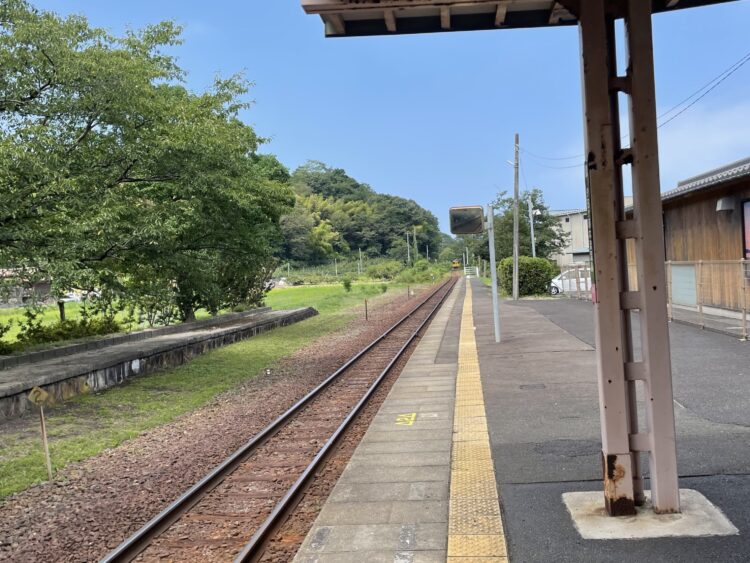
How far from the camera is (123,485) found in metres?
5.78

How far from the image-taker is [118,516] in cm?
498

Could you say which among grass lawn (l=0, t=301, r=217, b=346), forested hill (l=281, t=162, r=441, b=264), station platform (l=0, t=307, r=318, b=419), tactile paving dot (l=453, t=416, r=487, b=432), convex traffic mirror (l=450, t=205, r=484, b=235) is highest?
forested hill (l=281, t=162, r=441, b=264)

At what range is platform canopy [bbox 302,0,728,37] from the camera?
13.1 ft

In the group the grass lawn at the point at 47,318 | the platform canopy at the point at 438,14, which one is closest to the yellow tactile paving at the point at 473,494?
the platform canopy at the point at 438,14

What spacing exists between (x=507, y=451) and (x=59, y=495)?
13.5 feet

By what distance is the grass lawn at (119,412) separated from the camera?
664 cm

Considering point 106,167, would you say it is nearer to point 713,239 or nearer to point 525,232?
point 713,239

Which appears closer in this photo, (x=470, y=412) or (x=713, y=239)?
(x=470, y=412)

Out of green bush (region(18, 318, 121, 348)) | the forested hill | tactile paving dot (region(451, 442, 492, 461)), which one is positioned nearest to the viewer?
tactile paving dot (region(451, 442, 492, 461))

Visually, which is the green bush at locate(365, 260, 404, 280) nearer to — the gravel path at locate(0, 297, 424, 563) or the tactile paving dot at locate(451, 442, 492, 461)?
the gravel path at locate(0, 297, 424, 563)

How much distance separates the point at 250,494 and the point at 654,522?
327 centimetres

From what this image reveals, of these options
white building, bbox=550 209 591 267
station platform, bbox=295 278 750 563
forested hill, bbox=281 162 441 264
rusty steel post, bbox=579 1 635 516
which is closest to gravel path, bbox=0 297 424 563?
station platform, bbox=295 278 750 563

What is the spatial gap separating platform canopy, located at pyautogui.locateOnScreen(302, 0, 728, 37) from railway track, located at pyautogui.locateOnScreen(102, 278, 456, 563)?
3.61 metres

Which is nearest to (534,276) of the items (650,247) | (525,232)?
(525,232)
